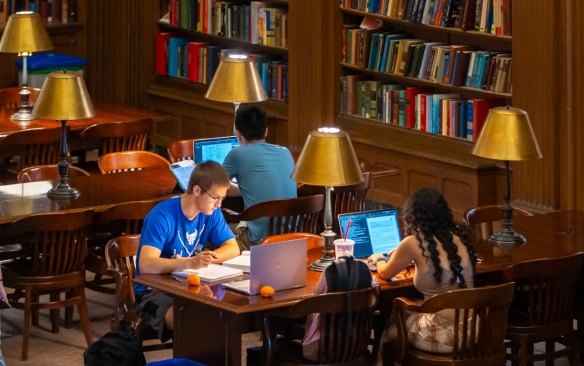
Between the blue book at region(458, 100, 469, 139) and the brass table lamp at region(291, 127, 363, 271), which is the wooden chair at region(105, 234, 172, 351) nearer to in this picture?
the brass table lamp at region(291, 127, 363, 271)

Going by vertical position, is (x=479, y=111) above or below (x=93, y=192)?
above

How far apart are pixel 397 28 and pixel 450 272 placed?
450 cm

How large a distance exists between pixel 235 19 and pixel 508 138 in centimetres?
502

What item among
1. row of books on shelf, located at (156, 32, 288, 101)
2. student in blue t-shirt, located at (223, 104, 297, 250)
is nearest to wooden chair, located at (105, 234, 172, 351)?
student in blue t-shirt, located at (223, 104, 297, 250)

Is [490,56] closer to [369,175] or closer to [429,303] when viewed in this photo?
[369,175]

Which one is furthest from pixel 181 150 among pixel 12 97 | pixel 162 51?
pixel 162 51

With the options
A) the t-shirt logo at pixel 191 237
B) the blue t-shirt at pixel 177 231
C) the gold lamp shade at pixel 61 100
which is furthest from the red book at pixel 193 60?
the t-shirt logo at pixel 191 237

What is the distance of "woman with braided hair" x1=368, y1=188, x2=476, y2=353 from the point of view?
5418mm

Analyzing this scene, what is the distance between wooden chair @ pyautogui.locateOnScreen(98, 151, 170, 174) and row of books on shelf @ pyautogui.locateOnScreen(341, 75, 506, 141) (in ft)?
6.63

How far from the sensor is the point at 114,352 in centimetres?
482

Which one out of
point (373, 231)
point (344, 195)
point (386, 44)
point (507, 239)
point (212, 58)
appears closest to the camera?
point (373, 231)

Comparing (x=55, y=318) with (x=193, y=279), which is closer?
(x=193, y=279)

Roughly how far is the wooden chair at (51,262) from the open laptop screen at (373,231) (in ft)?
4.72

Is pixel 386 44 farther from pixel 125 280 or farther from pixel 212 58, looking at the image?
pixel 125 280
